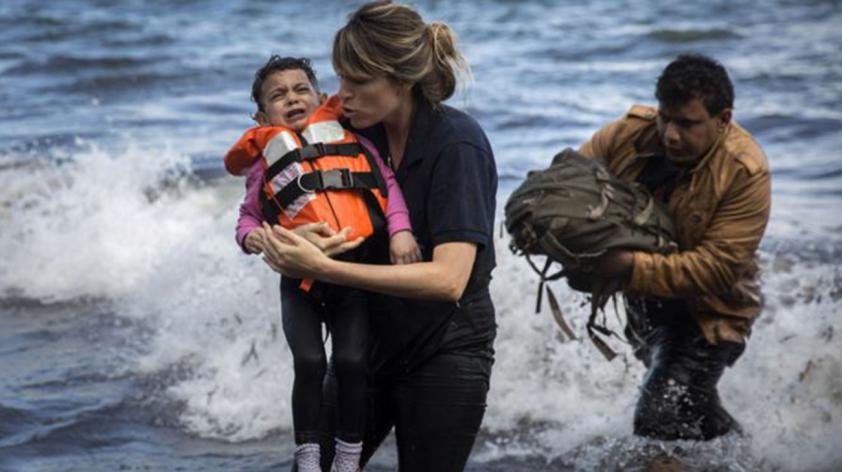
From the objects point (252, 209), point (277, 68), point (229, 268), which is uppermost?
point (277, 68)

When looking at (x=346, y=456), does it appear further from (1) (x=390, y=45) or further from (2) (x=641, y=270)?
(2) (x=641, y=270)

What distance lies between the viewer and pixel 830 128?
1362cm

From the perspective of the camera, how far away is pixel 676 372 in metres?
5.52

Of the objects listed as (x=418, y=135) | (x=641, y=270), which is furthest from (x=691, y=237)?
(x=418, y=135)

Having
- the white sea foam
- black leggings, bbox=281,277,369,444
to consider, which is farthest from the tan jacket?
black leggings, bbox=281,277,369,444

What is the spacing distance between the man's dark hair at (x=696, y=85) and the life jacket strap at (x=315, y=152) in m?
1.86

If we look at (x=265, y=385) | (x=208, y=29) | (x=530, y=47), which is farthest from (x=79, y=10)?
(x=265, y=385)

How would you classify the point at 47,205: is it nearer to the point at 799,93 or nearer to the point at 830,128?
the point at 830,128

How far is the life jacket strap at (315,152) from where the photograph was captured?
372 centimetres

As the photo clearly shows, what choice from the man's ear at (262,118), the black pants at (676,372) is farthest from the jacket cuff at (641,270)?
the man's ear at (262,118)

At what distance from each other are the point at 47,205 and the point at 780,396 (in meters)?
6.14

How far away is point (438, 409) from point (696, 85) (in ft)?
6.55

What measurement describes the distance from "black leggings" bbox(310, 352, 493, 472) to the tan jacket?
1.36 meters

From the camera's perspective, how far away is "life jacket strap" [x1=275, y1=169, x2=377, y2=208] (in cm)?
368
